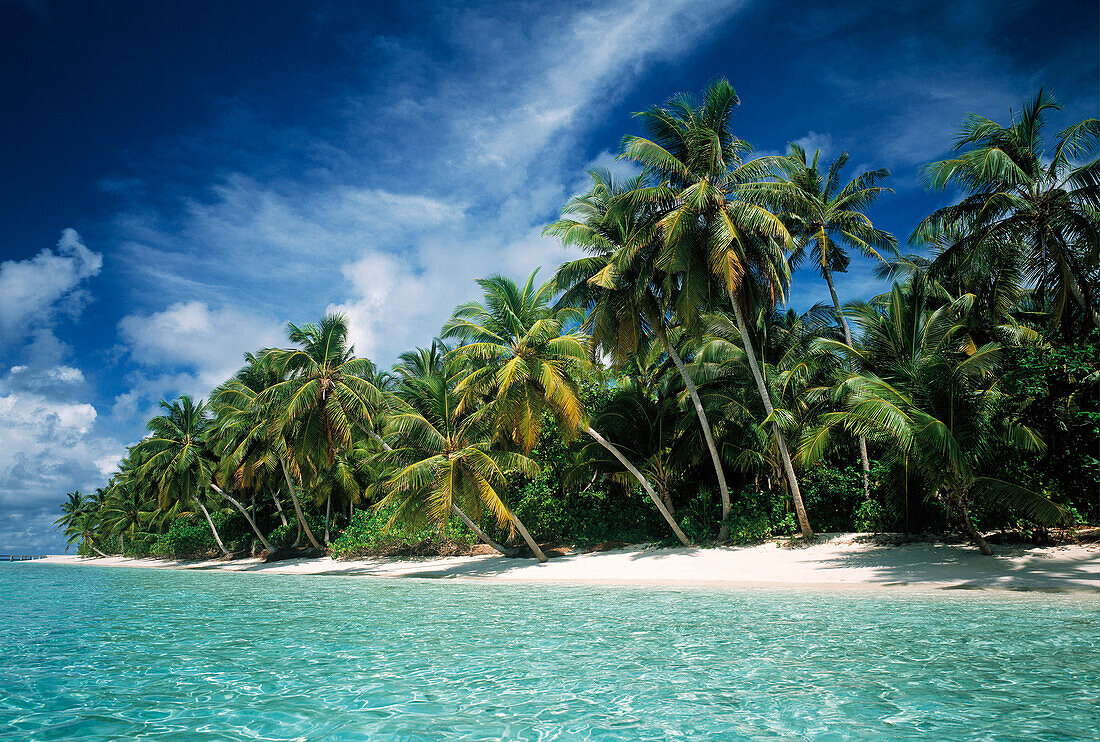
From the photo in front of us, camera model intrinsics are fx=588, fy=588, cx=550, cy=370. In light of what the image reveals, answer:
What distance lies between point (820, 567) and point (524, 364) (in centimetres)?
959

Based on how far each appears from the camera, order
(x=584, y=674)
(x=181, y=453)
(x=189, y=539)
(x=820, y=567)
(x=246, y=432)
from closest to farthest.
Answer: (x=584, y=674)
(x=820, y=567)
(x=246, y=432)
(x=181, y=453)
(x=189, y=539)

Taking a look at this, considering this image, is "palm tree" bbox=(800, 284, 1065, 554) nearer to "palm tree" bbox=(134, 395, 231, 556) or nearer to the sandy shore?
the sandy shore

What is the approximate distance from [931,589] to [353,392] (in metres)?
19.3

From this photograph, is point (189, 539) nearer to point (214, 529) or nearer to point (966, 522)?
point (214, 529)

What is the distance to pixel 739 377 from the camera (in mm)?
19344

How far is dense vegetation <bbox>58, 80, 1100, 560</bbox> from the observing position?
12742 millimetres

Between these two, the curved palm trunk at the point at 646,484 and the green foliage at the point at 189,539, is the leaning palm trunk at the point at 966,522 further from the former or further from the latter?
the green foliage at the point at 189,539

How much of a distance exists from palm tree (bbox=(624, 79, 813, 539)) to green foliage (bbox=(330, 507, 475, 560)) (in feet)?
43.9

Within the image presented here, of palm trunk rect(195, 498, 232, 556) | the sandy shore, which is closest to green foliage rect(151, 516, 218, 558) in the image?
palm trunk rect(195, 498, 232, 556)

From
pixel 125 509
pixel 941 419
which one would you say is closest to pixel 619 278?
pixel 941 419

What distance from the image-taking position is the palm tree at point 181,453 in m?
33.3

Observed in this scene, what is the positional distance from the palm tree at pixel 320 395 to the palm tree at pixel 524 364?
5.99 metres

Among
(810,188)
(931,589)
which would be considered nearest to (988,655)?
(931,589)

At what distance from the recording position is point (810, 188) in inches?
889
